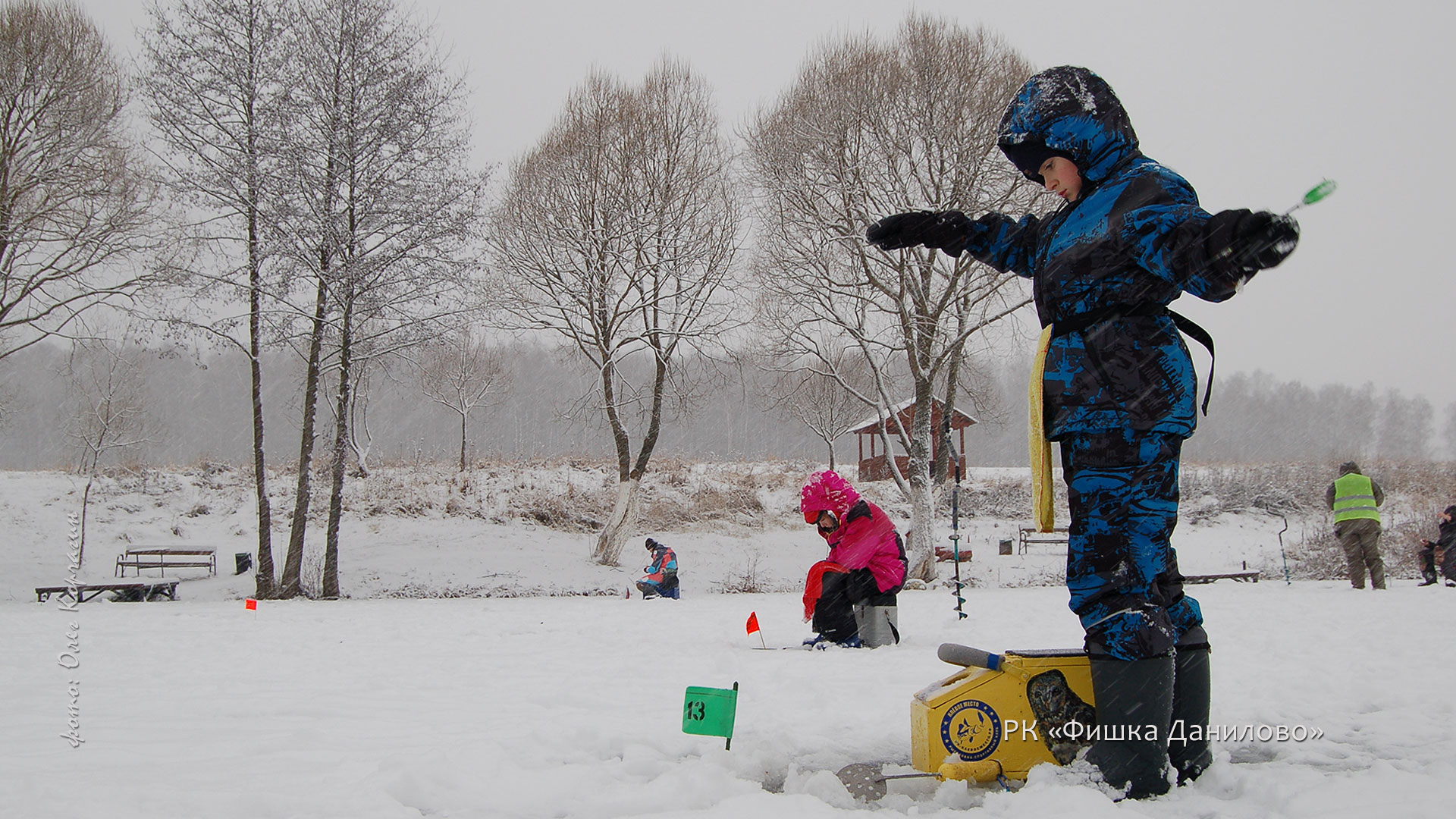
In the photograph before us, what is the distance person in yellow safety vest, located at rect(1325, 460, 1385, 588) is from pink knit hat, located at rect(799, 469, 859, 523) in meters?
7.99

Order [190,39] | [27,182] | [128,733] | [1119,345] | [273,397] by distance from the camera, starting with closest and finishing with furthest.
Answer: [1119,345], [128,733], [190,39], [27,182], [273,397]

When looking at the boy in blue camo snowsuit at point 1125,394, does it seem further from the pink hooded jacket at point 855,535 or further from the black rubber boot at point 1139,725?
the pink hooded jacket at point 855,535

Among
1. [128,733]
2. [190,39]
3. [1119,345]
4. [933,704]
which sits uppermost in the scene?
[190,39]

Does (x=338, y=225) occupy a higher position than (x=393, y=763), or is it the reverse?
(x=338, y=225)

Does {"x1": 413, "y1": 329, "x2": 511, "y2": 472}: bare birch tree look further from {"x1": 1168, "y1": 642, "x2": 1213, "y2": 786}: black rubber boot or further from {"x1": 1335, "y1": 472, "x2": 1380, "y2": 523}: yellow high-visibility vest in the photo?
{"x1": 1168, "y1": 642, "x2": 1213, "y2": 786}: black rubber boot

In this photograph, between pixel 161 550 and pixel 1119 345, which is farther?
pixel 161 550

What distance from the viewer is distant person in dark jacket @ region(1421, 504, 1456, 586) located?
395 inches

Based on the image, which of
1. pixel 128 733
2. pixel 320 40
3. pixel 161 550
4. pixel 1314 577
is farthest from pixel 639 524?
pixel 128 733

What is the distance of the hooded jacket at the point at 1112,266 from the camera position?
1.86 metres

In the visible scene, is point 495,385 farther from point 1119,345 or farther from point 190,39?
point 1119,345

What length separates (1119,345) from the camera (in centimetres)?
Result: 198

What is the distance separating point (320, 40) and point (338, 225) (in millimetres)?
3081

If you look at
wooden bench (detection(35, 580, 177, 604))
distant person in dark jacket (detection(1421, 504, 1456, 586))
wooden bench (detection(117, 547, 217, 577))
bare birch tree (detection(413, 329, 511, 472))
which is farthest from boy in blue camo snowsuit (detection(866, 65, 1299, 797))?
bare birch tree (detection(413, 329, 511, 472))

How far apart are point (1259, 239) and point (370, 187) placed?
13332 mm
